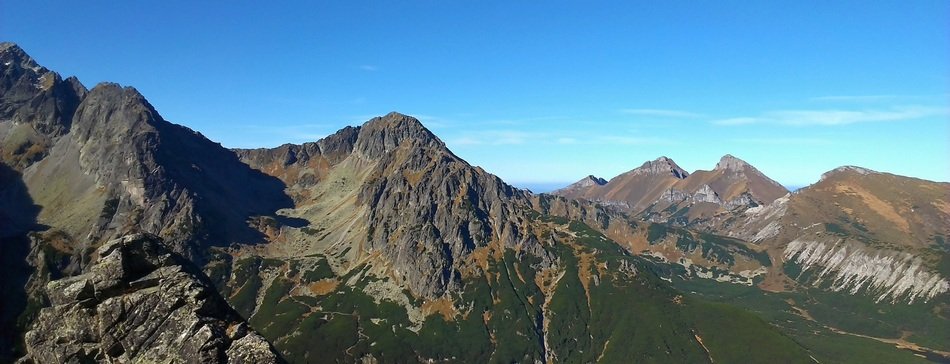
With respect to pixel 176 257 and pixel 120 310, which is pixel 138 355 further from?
pixel 176 257

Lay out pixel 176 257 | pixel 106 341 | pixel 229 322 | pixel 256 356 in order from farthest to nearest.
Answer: pixel 176 257 < pixel 229 322 < pixel 106 341 < pixel 256 356

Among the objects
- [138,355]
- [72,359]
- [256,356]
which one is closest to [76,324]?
[72,359]

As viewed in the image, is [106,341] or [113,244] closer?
[106,341]

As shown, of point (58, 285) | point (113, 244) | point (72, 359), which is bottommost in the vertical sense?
point (72, 359)

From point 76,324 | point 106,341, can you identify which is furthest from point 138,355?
point 76,324

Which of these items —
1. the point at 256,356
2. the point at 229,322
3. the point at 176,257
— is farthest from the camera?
the point at 176,257

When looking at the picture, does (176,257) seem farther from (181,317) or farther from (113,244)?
(181,317)

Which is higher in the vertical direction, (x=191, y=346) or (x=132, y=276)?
(x=132, y=276)
